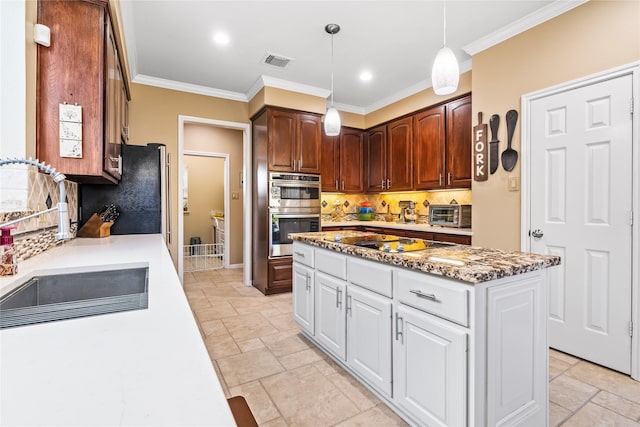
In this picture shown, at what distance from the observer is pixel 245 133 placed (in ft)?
15.2

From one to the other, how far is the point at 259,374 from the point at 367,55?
3236 millimetres

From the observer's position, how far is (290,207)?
4.23 meters

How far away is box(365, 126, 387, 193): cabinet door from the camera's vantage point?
4.89 meters

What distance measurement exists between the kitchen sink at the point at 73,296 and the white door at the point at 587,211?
9.51 ft

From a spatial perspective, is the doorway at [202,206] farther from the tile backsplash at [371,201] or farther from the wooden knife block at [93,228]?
the wooden knife block at [93,228]

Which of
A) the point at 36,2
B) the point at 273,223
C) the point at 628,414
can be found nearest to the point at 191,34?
the point at 36,2

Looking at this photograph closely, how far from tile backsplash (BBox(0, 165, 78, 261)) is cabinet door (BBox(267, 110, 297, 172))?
8.04 ft

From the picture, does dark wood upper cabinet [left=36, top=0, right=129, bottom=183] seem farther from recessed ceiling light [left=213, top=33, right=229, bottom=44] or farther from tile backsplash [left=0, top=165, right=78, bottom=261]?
recessed ceiling light [left=213, top=33, right=229, bottom=44]

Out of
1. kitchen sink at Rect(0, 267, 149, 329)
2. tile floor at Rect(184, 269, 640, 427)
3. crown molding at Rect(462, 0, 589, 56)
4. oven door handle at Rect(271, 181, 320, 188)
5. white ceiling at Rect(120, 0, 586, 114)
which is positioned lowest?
tile floor at Rect(184, 269, 640, 427)

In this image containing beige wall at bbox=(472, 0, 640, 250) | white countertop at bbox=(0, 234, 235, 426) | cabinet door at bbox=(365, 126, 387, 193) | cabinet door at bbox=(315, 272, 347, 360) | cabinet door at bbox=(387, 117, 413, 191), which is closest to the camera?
white countertop at bbox=(0, 234, 235, 426)

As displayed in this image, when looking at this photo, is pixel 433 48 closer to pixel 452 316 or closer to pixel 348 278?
pixel 348 278

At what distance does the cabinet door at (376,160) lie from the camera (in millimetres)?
4895

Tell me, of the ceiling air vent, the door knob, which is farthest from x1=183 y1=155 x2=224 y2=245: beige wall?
the door knob

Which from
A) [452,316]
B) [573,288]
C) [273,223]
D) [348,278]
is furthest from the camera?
[273,223]
